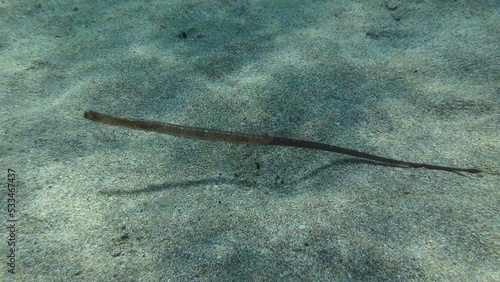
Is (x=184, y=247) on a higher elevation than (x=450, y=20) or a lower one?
lower

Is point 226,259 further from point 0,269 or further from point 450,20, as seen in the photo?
point 450,20

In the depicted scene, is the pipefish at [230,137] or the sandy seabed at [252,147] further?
the pipefish at [230,137]

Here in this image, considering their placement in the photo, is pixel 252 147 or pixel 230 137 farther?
pixel 252 147

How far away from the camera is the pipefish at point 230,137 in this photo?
322 cm

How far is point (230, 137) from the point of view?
335 cm

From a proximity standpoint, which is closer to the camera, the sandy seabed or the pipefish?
the sandy seabed

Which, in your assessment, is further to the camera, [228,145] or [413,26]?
[413,26]

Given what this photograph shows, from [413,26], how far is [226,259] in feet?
15.6

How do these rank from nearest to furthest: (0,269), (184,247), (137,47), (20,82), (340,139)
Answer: (0,269), (184,247), (340,139), (20,82), (137,47)

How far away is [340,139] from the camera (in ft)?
12.0

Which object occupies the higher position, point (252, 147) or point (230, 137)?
point (230, 137)

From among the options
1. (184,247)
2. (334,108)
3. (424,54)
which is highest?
(424,54)

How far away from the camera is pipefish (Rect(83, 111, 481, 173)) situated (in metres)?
3.22

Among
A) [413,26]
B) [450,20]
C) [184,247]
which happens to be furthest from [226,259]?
[450,20]
